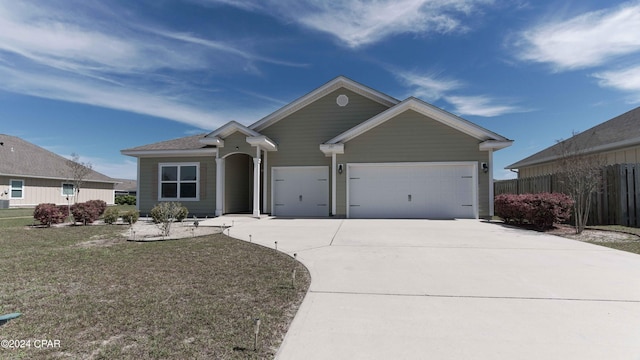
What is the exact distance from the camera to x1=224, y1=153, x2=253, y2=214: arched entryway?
15.1 meters

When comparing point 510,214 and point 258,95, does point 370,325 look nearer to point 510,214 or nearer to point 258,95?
point 510,214

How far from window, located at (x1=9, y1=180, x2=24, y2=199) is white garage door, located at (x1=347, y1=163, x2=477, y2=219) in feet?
87.9

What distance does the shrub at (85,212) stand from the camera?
38.8 feet

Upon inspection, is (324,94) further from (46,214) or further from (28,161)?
(28,161)

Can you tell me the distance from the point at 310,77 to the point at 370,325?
16280 millimetres

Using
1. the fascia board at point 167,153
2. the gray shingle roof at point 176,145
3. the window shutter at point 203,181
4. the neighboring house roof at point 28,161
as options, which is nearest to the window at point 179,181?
the window shutter at point 203,181

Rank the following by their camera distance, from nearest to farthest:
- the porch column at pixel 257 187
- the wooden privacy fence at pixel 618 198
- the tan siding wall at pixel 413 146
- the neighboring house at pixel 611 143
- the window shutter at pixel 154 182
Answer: the wooden privacy fence at pixel 618 198
the neighboring house at pixel 611 143
the tan siding wall at pixel 413 146
the porch column at pixel 257 187
the window shutter at pixel 154 182

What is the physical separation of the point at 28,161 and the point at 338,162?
1094 inches

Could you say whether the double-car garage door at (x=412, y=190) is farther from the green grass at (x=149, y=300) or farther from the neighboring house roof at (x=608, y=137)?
the green grass at (x=149, y=300)

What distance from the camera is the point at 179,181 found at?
50.3 feet

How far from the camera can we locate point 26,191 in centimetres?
2441

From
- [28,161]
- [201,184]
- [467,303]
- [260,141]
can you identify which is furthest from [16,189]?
[467,303]

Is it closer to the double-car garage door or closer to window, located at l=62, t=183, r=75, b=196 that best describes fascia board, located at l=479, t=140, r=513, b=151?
the double-car garage door

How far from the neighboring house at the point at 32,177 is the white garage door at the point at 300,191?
17.3 meters
